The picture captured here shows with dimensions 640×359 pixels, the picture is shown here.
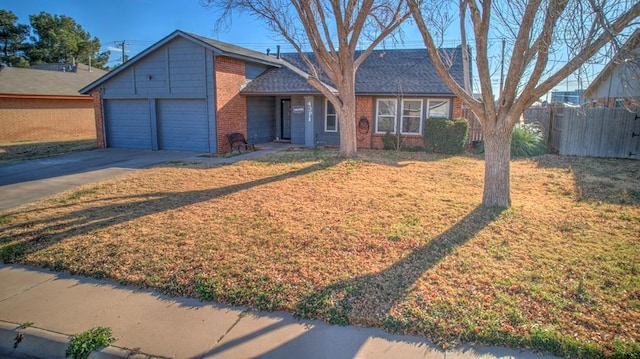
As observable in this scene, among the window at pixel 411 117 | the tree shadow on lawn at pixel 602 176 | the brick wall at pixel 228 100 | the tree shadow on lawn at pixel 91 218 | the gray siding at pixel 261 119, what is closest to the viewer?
the tree shadow on lawn at pixel 91 218

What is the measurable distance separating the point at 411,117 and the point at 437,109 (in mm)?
1084

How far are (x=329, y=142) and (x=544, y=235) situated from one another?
507 inches

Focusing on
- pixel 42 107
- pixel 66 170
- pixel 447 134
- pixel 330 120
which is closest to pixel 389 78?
pixel 330 120

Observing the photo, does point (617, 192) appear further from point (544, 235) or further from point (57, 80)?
point (57, 80)

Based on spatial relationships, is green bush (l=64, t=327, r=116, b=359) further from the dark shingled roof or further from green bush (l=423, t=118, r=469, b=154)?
the dark shingled roof

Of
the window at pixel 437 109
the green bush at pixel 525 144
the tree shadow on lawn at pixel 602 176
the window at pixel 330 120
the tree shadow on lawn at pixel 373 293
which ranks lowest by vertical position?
the tree shadow on lawn at pixel 373 293

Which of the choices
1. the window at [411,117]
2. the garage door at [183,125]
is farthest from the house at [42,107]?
the window at [411,117]

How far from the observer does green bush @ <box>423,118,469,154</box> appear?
15219 millimetres

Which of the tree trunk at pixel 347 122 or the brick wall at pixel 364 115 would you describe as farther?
the brick wall at pixel 364 115

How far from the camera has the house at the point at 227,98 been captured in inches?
623

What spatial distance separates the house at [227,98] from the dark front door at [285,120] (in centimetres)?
140

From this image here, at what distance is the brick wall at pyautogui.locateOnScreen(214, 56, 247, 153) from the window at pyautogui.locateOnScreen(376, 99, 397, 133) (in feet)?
19.1

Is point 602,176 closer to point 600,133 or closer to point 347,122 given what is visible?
point 600,133

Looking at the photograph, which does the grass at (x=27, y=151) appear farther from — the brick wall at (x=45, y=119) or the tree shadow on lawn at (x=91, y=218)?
the tree shadow on lawn at (x=91, y=218)
